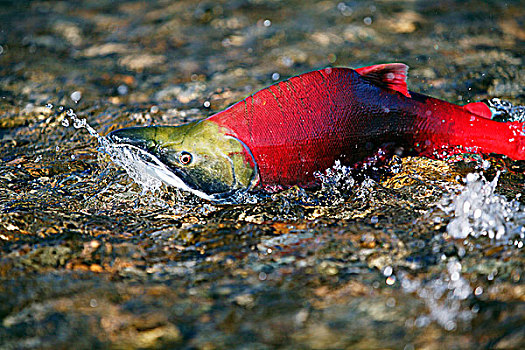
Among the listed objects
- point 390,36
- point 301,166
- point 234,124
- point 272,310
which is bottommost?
point 390,36

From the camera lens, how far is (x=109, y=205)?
133 inches

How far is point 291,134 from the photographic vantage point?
3045 mm

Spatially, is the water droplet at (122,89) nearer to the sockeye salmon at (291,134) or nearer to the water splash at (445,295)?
the sockeye salmon at (291,134)

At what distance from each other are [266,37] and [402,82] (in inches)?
121

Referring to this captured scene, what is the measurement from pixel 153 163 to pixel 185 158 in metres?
0.19

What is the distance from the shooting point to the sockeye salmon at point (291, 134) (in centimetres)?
306

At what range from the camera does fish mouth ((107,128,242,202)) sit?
310 centimetres

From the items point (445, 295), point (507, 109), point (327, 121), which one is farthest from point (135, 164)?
point (507, 109)

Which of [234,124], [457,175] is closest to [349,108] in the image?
[234,124]

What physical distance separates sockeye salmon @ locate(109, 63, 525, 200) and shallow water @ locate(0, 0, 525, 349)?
6.4 inches

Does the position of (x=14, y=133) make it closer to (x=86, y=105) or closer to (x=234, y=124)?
(x=86, y=105)

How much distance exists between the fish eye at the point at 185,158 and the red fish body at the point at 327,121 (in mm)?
241

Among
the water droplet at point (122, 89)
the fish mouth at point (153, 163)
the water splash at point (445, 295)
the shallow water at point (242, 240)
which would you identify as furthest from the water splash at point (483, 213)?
the water droplet at point (122, 89)

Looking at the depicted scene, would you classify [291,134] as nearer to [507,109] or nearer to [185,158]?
[185,158]
